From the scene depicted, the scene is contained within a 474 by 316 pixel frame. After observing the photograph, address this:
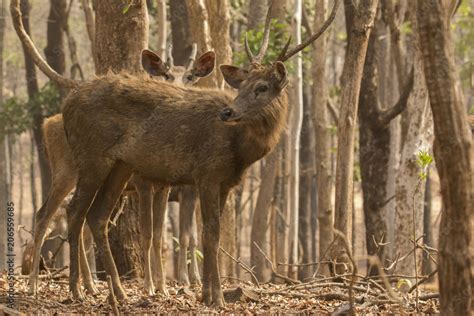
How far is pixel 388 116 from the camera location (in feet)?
66.7

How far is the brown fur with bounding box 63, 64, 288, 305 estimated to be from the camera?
1018 cm

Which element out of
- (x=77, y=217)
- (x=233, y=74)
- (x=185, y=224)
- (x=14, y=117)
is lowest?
(x=185, y=224)

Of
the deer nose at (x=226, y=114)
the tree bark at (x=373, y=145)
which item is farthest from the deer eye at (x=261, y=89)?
the tree bark at (x=373, y=145)

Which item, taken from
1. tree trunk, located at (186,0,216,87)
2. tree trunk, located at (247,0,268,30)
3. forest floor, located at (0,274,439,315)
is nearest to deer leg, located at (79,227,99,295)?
forest floor, located at (0,274,439,315)

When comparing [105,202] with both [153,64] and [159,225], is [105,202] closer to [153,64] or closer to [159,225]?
[159,225]

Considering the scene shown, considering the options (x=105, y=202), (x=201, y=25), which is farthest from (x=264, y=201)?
(x=105, y=202)

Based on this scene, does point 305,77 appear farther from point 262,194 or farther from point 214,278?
point 214,278

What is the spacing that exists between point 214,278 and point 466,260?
345 centimetres

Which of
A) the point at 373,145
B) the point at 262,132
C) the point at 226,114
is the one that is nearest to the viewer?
the point at 226,114

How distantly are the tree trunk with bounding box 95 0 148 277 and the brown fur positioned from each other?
9.72 feet

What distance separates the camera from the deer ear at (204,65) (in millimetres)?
14102

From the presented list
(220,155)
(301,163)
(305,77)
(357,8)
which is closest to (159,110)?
(220,155)

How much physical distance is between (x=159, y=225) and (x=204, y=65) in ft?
11.3

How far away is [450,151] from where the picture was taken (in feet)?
23.6
